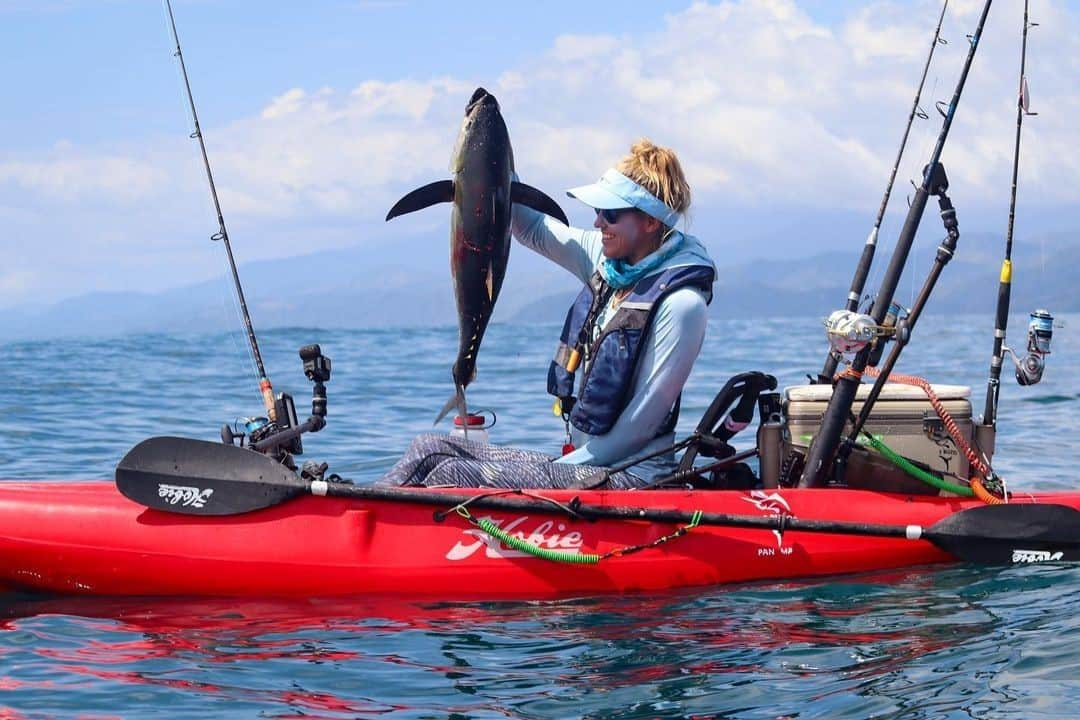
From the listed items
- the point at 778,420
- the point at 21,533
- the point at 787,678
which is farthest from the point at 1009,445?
the point at 21,533

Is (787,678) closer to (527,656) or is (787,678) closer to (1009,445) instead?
(527,656)

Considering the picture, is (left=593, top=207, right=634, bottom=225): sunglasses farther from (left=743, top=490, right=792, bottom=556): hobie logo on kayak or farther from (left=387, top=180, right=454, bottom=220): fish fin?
(left=743, top=490, right=792, bottom=556): hobie logo on kayak

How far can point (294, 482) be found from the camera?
5617 mm

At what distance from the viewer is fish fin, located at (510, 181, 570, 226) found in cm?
580

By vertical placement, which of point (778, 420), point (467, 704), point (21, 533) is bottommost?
point (467, 704)

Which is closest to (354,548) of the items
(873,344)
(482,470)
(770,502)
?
(482,470)

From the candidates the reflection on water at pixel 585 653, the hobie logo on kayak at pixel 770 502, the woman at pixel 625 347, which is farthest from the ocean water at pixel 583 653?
the woman at pixel 625 347

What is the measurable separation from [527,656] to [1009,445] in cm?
757

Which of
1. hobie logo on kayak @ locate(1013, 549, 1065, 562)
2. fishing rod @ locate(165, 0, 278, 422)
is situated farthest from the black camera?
hobie logo on kayak @ locate(1013, 549, 1065, 562)

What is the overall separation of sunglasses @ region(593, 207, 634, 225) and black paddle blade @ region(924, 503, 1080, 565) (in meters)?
1.83

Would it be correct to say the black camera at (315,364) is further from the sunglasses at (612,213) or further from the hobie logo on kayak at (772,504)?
the hobie logo on kayak at (772,504)

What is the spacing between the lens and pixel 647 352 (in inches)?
224

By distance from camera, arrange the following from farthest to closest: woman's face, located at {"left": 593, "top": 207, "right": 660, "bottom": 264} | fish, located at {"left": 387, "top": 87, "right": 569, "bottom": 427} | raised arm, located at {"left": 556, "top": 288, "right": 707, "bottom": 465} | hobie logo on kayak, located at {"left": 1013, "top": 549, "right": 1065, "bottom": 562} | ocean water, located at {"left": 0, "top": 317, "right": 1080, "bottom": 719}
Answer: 1. hobie logo on kayak, located at {"left": 1013, "top": 549, "right": 1065, "bottom": 562}
2. woman's face, located at {"left": 593, "top": 207, "right": 660, "bottom": 264}
3. raised arm, located at {"left": 556, "top": 288, "right": 707, "bottom": 465}
4. fish, located at {"left": 387, "top": 87, "right": 569, "bottom": 427}
5. ocean water, located at {"left": 0, "top": 317, "right": 1080, "bottom": 719}

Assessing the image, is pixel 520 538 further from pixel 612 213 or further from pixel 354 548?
pixel 612 213
